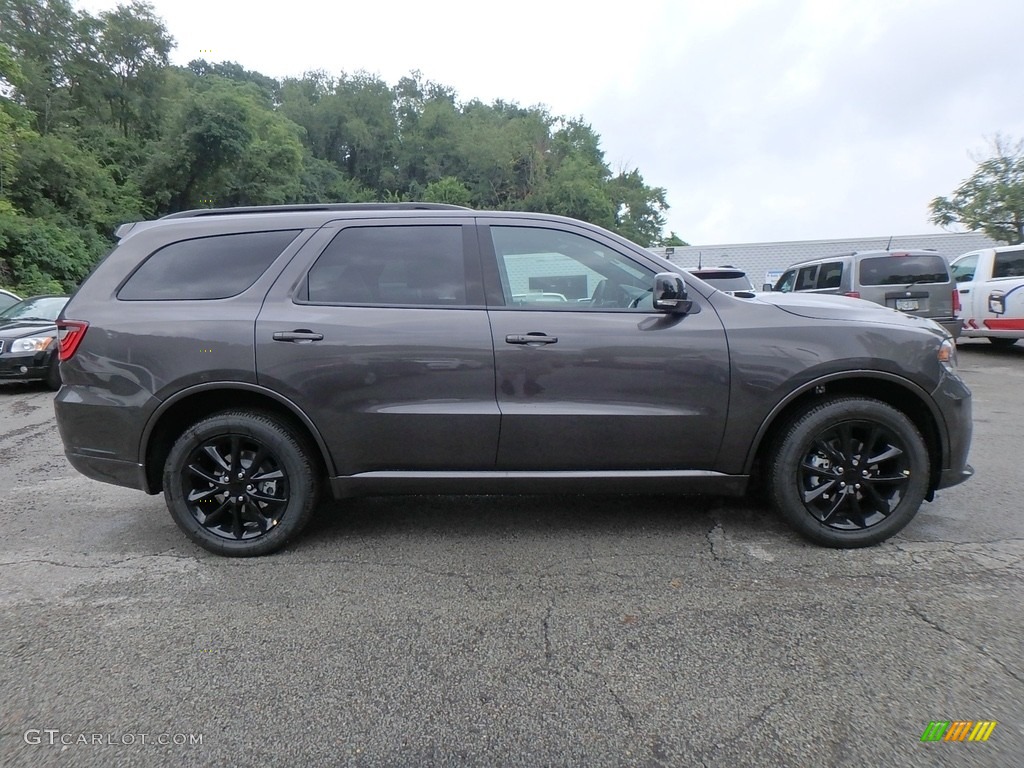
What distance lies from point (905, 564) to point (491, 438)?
2.14m

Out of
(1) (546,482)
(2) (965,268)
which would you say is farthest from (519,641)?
(2) (965,268)

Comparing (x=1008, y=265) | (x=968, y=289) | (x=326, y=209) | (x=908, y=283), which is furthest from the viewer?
(x=968, y=289)

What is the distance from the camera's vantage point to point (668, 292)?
10.9ft

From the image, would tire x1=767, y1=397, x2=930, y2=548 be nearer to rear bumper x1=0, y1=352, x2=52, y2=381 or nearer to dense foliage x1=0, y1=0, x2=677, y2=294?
rear bumper x1=0, y1=352, x2=52, y2=381

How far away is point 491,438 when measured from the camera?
3.44 metres

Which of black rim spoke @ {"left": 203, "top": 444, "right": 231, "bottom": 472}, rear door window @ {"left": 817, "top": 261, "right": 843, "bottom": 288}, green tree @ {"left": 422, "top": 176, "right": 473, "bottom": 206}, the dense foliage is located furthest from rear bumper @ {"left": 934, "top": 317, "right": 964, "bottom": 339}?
green tree @ {"left": 422, "top": 176, "right": 473, "bottom": 206}

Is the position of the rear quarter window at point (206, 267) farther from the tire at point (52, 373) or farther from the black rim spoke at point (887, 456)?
the tire at point (52, 373)

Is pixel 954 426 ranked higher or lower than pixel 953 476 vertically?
higher

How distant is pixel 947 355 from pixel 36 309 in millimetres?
11389

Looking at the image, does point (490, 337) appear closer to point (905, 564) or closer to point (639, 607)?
point (639, 607)

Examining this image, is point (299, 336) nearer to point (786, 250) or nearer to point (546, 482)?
point (546, 482)

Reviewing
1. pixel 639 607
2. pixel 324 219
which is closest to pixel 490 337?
pixel 324 219

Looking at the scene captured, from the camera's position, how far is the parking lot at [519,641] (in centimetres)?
217

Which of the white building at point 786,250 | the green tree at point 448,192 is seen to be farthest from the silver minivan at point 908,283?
the green tree at point 448,192
